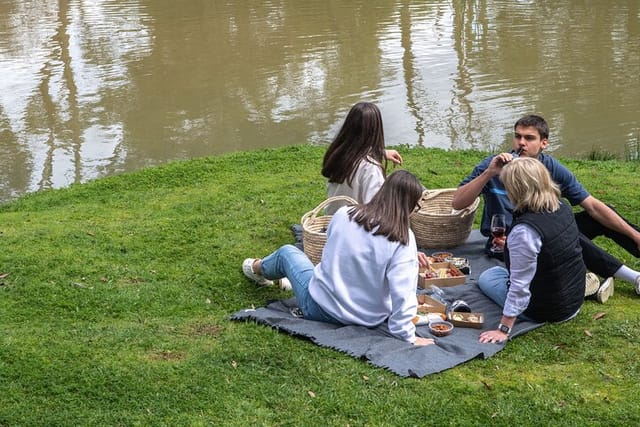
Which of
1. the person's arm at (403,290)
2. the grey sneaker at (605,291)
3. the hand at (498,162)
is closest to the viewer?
the person's arm at (403,290)

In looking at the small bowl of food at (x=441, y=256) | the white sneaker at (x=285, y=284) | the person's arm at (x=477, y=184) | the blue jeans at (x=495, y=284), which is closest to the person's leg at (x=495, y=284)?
the blue jeans at (x=495, y=284)

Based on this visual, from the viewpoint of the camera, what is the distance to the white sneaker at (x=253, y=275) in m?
5.91

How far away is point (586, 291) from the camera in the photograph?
5.37 meters

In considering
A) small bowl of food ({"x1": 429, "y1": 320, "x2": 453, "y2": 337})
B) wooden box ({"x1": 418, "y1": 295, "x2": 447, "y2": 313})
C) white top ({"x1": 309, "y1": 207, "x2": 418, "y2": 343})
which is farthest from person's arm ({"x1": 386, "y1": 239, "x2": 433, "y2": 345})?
wooden box ({"x1": 418, "y1": 295, "x2": 447, "y2": 313})

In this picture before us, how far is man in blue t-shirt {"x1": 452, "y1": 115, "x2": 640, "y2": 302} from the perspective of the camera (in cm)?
558

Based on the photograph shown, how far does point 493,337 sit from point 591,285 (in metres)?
0.98

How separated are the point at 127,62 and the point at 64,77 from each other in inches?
53.9

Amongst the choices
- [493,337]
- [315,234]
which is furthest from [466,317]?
[315,234]

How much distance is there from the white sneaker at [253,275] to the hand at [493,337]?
1.71 meters

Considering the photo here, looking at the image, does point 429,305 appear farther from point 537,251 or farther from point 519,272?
point 537,251

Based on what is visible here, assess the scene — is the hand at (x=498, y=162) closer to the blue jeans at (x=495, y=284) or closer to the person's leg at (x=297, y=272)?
the blue jeans at (x=495, y=284)

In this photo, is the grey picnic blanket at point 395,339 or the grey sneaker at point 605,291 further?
the grey sneaker at point 605,291

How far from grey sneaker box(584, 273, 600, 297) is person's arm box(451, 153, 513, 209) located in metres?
0.93

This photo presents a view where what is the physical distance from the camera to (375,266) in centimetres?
469
